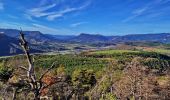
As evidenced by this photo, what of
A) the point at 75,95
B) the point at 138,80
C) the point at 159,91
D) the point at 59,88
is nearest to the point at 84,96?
the point at 75,95

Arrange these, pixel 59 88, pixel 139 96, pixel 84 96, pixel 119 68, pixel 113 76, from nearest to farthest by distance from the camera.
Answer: pixel 139 96
pixel 59 88
pixel 84 96
pixel 113 76
pixel 119 68

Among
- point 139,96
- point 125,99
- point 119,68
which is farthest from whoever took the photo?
point 119,68

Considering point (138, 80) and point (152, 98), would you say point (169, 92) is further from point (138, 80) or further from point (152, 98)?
point (138, 80)

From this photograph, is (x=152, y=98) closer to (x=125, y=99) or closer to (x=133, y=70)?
(x=125, y=99)

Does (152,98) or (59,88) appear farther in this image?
(59,88)

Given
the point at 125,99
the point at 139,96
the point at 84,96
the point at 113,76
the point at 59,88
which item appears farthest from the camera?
the point at 113,76

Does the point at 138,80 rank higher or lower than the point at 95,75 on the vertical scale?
higher

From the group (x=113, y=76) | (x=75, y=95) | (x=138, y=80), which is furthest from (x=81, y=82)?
(x=138, y=80)

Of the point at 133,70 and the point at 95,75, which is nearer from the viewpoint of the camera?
the point at 133,70

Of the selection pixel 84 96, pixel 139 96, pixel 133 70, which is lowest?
pixel 84 96
